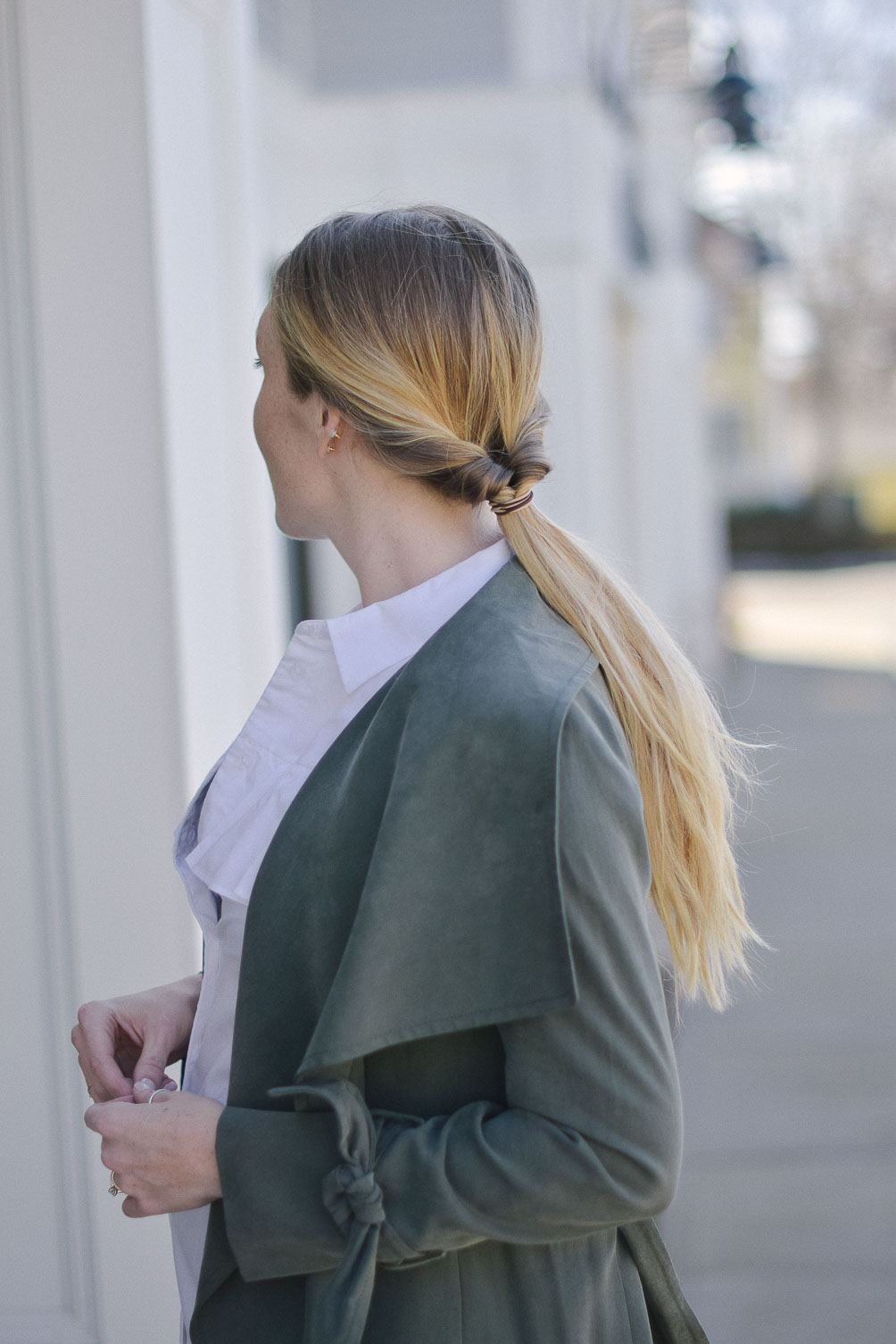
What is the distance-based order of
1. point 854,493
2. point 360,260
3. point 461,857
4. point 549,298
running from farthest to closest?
point 854,493, point 549,298, point 360,260, point 461,857

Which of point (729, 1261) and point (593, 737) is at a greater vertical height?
point (593, 737)

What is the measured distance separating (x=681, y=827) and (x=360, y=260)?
696mm

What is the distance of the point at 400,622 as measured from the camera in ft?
4.61

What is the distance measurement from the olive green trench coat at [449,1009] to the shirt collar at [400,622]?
9 centimetres

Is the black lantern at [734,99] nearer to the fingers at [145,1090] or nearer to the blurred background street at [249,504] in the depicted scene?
A: the blurred background street at [249,504]

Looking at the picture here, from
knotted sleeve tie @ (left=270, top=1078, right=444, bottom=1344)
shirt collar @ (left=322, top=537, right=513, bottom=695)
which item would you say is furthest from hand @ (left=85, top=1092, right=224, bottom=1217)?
shirt collar @ (left=322, top=537, right=513, bottom=695)

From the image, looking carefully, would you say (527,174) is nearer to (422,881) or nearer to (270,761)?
(270,761)

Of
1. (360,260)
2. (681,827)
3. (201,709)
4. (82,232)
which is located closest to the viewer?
(360,260)

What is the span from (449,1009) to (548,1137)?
14 cm

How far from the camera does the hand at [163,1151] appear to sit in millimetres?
1256

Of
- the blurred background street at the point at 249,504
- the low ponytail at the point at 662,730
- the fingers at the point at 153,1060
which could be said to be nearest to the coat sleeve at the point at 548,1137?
the low ponytail at the point at 662,730

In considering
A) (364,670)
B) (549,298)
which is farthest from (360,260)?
(549,298)

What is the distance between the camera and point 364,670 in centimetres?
139

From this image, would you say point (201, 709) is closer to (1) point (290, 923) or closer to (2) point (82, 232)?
(2) point (82, 232)
